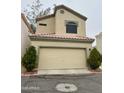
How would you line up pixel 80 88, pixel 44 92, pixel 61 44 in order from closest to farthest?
pixel 44 92, pixel 80 88, pixel 61 44

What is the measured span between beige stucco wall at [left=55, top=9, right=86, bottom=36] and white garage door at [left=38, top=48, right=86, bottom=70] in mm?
1930

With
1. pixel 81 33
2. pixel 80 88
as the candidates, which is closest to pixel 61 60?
pixel 81 33

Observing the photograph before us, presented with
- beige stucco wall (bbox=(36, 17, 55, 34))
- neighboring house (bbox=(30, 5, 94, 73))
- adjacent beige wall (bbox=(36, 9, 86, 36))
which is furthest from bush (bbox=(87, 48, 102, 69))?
beige stucco wall (bbox=(36, 17, 55, 34))

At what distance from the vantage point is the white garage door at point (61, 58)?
858cm

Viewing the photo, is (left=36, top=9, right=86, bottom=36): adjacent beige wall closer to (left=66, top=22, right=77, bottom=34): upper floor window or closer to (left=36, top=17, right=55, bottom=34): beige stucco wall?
(left=36, top=17, right=55, bottom=34): beige stucco wall

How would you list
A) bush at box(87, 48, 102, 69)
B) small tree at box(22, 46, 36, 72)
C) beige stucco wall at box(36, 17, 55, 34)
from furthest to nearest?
1. beige stucco wall at box(36, 17, 55, 34)
2. bush at box(87, 48, 102, 69)
3. small tree at box(22, 46, 36, 72)

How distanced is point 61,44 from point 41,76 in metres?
2.73

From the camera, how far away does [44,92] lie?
455 centimetres

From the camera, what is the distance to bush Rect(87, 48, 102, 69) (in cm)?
883

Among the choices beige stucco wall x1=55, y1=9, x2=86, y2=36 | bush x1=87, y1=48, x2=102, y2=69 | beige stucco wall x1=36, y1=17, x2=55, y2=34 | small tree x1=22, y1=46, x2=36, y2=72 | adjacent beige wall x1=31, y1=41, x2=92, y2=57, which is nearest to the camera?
small tree x1=22, y1=46, x2=36, y2=72

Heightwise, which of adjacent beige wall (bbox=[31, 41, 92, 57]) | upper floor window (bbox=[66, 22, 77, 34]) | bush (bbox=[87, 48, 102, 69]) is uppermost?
upper floor window (bbox=[66, 22, 77, 34])

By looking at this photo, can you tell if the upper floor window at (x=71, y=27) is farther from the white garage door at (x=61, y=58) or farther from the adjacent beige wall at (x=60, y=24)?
the white garage door at (x=61, y=58)

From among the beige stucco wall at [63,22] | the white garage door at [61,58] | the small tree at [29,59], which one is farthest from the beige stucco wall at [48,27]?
the small tree at [29,59]
